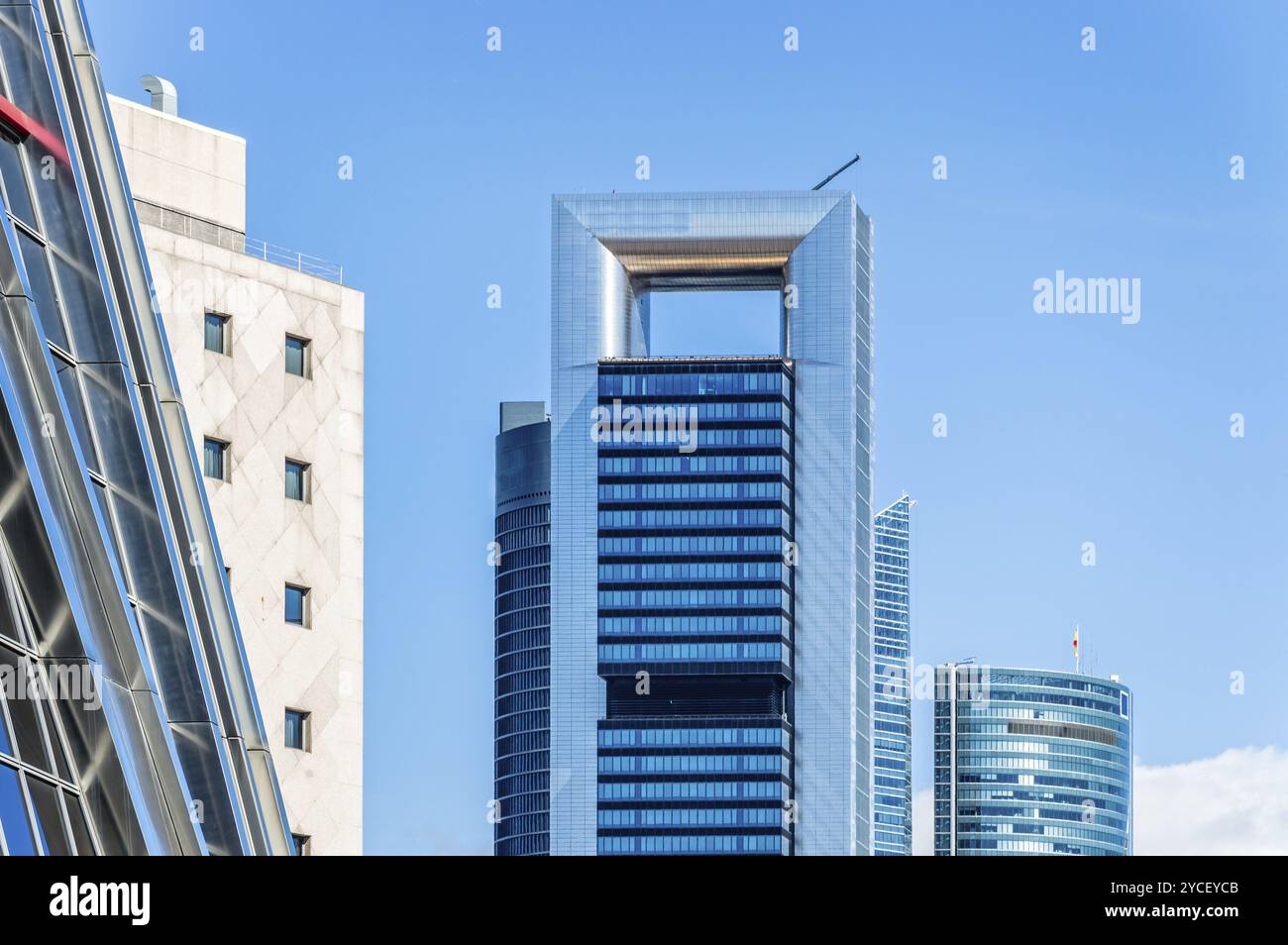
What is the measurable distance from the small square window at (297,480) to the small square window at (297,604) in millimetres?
2959

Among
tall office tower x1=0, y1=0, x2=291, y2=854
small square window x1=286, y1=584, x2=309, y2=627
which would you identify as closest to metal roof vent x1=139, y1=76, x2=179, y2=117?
small square window x1=286, y1=584, x2=309, y2=627

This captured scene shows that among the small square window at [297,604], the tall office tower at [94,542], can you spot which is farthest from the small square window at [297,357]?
the tall office tower at [94,542]

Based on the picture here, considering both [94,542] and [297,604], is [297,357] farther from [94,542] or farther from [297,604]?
[94,542]

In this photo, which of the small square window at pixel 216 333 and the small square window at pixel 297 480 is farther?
the small square window at pixel 297 480

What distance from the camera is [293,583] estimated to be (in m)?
66.6

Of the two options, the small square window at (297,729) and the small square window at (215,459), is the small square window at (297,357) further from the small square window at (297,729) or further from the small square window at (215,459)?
the small square window at (297,729)

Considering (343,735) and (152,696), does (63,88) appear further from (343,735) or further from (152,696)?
(343,735)

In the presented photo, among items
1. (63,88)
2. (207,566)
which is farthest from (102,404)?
(63,88)

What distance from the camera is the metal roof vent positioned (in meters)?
72.9

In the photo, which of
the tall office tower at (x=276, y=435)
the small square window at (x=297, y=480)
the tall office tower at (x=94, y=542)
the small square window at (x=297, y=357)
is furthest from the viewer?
the small square window at (x=297, y=357)

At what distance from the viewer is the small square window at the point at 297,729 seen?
64562mm

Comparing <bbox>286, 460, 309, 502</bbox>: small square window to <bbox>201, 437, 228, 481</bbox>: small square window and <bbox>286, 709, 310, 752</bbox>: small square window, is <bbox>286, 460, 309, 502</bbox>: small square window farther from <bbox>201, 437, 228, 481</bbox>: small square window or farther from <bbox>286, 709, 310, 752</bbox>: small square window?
<bbox>286, 709, 310, 752</bbox>: small square window
